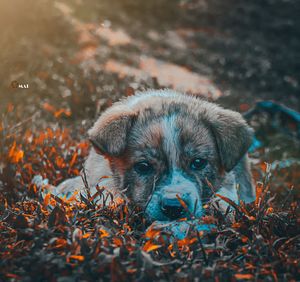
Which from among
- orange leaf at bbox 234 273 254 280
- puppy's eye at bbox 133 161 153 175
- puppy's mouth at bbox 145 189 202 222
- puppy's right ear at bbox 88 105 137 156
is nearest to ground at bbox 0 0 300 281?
orange leaf at bbox 234 273 254 280

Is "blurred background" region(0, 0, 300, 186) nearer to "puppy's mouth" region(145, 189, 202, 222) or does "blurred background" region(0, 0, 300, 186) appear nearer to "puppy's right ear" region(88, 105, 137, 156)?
"puppy's right ear" region(88, 105, 137, 156)

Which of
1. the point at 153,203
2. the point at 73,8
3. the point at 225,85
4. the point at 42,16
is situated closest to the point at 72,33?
the point at 42,16

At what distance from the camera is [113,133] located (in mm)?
4672

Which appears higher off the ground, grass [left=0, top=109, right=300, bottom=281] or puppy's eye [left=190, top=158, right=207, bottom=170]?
puppy's eye [left=190, top=158, right=207, bottom=170]

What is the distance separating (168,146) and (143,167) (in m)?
0.31

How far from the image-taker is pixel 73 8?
1214cm

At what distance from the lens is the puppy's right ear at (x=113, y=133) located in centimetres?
463

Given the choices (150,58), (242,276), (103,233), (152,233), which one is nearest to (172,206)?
(152,233)

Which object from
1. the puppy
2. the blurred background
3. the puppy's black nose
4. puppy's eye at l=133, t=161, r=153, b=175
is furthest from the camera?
the blurred background

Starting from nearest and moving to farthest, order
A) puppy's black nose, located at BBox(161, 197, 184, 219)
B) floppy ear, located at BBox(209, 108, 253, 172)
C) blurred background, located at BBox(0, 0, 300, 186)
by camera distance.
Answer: puppy's black nose, located at BBox(161, 197, 184, 219), floppy ear, located at BBox(209, 108, 253, 172), blurred background, located at BBox(0, 0, 300, 186)

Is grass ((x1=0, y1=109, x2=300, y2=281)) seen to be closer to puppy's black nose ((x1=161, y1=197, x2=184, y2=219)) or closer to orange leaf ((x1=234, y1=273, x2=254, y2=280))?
orange leaf ((x1=234, y1=273, x2=254, y2=280))

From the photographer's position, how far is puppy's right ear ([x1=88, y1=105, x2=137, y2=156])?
182 inches

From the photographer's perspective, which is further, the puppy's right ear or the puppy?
the puppy's right ear

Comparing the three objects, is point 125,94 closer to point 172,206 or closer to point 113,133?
point 113,133
